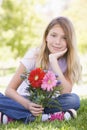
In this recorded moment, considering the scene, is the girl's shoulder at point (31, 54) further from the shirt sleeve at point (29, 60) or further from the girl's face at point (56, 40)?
the girl's face at point (56, 40)

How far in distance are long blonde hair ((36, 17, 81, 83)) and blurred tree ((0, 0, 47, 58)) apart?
13977 millimetres

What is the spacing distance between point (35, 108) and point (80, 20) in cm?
1758

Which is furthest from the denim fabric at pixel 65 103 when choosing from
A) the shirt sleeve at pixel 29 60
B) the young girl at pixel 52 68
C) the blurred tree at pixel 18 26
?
the blurred tree at pixel 18 26

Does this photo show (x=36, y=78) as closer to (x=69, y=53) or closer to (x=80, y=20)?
(x=69, y=53)

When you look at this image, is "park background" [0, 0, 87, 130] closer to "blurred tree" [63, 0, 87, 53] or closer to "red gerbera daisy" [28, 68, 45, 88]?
"blurred tree" [63, 0, 87, 53]

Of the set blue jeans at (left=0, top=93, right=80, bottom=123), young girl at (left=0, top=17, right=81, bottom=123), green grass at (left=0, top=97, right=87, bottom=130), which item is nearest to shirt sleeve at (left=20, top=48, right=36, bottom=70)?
young girl at (left=0, top=17, right=81, bottom=123)

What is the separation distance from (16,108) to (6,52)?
1430 cm

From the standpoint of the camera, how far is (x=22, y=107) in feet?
12.9

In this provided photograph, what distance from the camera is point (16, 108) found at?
12.9 feet

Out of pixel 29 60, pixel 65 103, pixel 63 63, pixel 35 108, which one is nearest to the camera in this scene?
pixel 35 108

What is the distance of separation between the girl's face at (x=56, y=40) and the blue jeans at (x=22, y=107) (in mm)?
463

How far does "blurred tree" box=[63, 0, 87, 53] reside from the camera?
2016 cm

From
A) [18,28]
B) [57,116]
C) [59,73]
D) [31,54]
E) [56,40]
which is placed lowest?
[18,28]

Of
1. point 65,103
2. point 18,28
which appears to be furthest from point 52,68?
point 18,28
